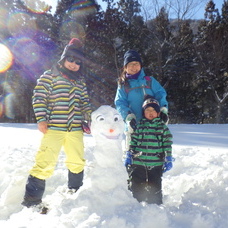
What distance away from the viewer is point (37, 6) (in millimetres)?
16828

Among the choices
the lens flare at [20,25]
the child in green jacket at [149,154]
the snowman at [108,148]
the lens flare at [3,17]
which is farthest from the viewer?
the lens flare at [3,17]

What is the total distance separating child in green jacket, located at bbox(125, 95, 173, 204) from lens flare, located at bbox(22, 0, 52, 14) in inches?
638

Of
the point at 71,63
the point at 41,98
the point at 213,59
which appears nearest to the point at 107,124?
the point at 41,98

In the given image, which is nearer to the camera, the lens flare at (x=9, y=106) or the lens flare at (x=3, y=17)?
the lens flare at (x=3, y=17)

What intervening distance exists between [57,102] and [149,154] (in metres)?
1.12

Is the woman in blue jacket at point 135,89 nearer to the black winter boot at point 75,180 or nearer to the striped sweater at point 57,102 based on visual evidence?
the striped sweater at point 57,102

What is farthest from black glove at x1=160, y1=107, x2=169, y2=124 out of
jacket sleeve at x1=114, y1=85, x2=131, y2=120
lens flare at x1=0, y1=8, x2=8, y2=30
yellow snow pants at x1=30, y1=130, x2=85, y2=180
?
lens flare at x1=0, y1=8, x2=8, y2=30

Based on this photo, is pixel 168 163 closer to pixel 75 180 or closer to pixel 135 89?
pixel 135 89

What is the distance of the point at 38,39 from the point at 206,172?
14.4m

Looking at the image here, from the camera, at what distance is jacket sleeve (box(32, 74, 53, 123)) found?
2469 mm

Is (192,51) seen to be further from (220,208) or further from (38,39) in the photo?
(220,208)

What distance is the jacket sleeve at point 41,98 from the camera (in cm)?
247

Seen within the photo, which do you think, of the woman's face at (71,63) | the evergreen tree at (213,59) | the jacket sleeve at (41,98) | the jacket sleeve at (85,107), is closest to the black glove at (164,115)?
the jacket sleeve at (85,107)

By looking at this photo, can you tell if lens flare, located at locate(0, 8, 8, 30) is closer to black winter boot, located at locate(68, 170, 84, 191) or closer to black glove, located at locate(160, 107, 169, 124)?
black winter boot, located at locate(68, 170, 84, 191)
